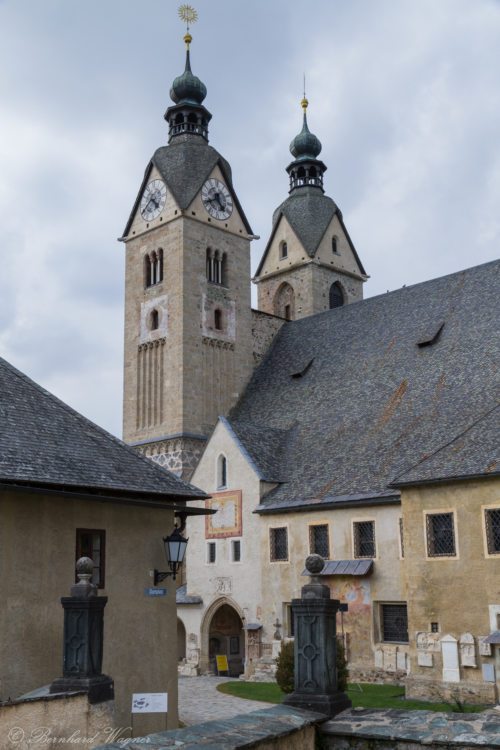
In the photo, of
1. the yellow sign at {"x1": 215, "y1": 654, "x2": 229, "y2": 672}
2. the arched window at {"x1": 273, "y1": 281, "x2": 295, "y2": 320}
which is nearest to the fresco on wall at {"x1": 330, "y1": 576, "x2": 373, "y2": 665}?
the yellow sign at {"x1": 215, "y1": 654, "x2": 229, "y2": 672}

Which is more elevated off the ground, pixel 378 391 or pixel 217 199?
pixel 217 199

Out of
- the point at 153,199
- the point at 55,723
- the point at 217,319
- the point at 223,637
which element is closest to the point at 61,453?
the point at 55,723

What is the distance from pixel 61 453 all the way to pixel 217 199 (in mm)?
30649

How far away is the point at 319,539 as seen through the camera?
1146 inches

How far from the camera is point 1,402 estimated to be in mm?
15867

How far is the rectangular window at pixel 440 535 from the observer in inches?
861

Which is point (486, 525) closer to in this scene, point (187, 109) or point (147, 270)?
point (147, 270)

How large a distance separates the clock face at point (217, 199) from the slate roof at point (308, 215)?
26.5 feet

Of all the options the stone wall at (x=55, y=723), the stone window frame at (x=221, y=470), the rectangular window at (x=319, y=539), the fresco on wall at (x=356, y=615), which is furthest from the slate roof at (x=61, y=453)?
the stone window frame at (x=221, y=470)

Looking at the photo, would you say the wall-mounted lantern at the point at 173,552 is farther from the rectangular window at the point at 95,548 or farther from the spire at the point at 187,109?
the spire at the point at 187,109

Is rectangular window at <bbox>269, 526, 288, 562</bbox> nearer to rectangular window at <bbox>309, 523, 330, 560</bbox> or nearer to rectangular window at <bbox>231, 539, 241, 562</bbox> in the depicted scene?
rectangular window at <bbox>309, 523, 330, 560</bbox>

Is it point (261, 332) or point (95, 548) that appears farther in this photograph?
point (261, 332)

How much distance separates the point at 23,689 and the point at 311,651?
20.8 feet

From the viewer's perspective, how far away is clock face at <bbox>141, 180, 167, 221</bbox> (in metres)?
43.5
